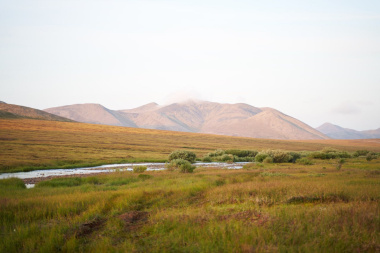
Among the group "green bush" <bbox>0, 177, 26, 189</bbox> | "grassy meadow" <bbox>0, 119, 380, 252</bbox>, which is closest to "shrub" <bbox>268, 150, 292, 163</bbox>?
"grassy meadow" <bbox>0, 119, 380, 252</bbox>

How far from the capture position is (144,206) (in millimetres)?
11734

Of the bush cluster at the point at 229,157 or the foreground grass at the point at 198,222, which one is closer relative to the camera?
the foreground grass at the point at 198,222

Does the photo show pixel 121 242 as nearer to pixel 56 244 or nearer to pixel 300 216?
pixel 56 244

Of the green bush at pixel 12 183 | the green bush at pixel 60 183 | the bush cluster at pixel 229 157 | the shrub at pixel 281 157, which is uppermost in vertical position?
the shrub at pixel 281 157

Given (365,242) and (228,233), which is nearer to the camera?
(365,242)

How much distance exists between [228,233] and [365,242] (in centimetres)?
332

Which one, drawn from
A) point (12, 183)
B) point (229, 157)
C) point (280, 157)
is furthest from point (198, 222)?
point (229, 157)

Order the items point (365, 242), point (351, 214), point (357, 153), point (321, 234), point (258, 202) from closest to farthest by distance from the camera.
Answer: point (365, 242) → point (321, 234) → point (351, 214) → point (258, 202) → point (357, 153)

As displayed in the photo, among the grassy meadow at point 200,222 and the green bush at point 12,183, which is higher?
the grassy meadow at point 200,222

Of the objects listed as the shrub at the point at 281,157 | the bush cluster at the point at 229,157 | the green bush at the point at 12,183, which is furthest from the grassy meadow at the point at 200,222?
the bush cluster at the point at 229,157

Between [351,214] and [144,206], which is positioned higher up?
[351,214]

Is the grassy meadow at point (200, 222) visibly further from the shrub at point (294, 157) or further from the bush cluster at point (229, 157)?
the bush cluster at point (229, 157)

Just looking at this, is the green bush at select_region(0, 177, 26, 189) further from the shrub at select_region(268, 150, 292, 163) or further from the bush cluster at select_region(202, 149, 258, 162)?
the shrub at select_region(268, 150, 292, 163)

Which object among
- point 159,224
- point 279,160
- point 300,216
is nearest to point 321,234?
point 300,216
